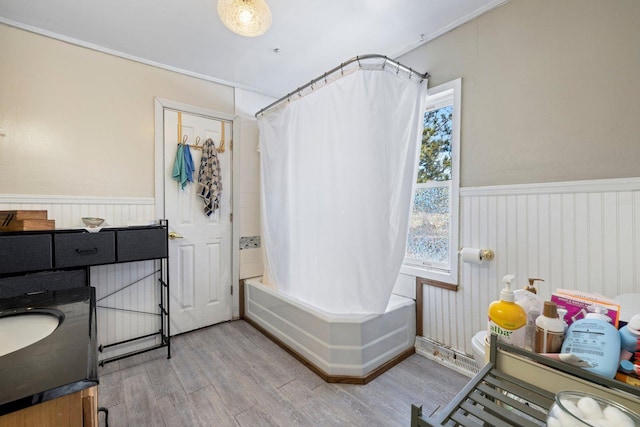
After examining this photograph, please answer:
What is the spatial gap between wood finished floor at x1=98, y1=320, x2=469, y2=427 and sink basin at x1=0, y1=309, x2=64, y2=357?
1.04 m

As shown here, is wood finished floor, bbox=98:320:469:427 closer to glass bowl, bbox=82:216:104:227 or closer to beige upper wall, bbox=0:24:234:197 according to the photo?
glass bowl, bbox=82:216:104:227

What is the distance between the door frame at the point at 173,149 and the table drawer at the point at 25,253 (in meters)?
0.80

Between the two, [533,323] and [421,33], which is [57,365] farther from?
[421,33]

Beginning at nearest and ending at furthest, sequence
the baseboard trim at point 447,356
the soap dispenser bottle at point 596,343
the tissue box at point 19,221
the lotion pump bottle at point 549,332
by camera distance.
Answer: the soap dispenser bottle at point 596,343 < the lotion pump bottle at point 549,332 < the tissue box at point 19,221 < the baseboard trim at point 447,356

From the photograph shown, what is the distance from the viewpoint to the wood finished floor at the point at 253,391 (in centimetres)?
154

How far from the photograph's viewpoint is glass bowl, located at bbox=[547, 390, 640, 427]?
50cm

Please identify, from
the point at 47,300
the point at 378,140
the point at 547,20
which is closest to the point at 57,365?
the point at 47,300

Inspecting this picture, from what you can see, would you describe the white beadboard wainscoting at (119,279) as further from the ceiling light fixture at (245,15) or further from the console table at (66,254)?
the ceiling light fixture at (245,15)

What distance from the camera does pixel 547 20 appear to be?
1.55 metres

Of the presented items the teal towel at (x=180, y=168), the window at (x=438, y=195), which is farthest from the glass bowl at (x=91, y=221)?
the window at (x=438, y=195)

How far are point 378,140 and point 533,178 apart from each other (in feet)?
3.03

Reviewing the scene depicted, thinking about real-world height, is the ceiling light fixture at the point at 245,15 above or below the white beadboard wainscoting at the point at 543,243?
above

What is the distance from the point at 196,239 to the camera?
2623 millimetres

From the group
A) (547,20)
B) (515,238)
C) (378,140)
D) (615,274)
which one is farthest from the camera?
(378,140)
